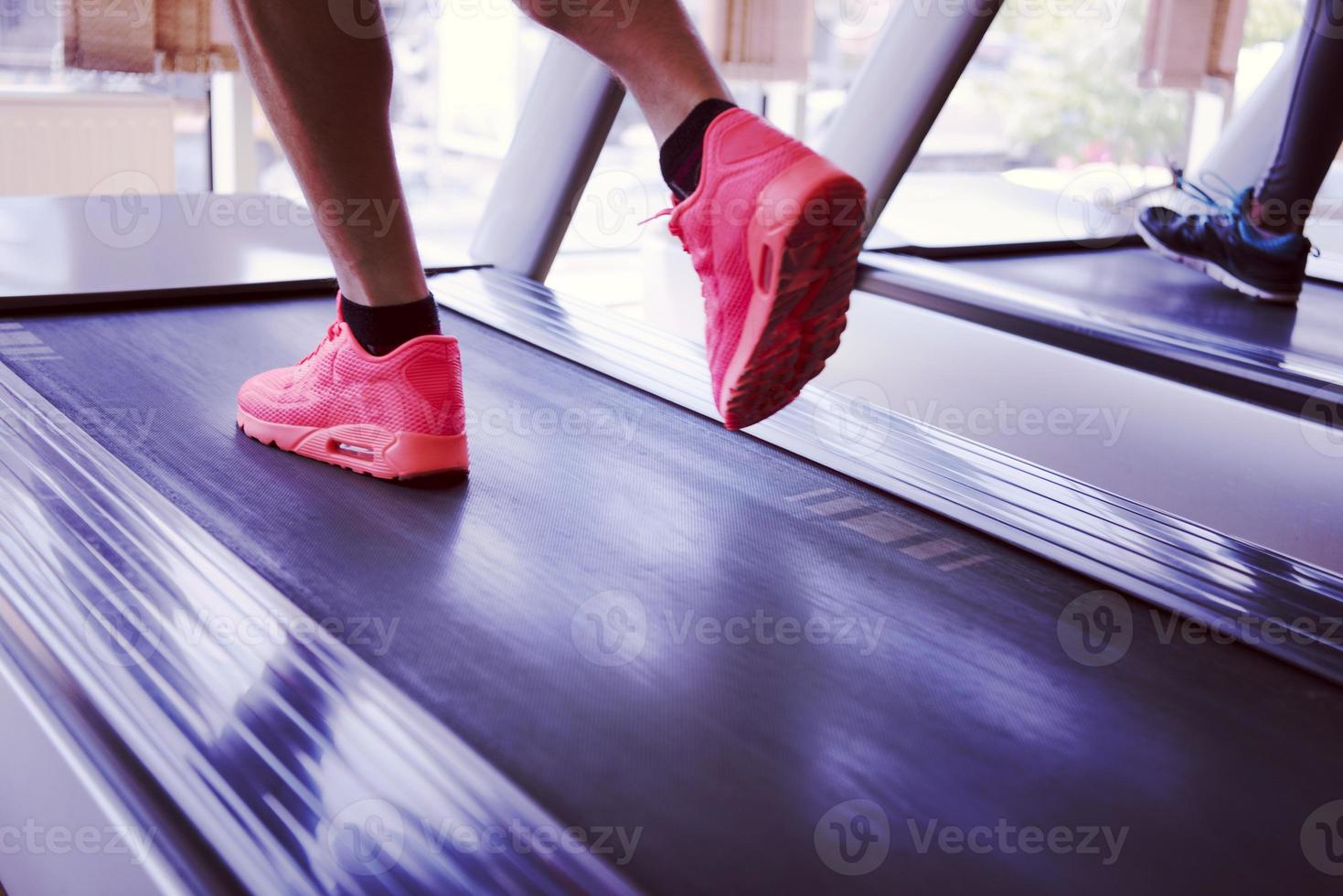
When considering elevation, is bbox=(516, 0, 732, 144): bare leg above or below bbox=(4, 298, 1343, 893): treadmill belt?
above

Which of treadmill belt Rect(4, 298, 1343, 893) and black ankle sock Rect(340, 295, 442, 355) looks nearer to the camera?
treadmill belt Rect(4, 298, 1343, 893)

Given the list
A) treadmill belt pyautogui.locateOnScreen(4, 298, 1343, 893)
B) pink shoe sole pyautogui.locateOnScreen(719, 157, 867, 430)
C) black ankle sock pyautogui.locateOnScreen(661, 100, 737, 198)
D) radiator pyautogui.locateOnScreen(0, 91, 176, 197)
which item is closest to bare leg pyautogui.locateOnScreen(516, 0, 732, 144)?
black ankle sock pyautogui.locateOnScreen(661, 100, 737, 198)

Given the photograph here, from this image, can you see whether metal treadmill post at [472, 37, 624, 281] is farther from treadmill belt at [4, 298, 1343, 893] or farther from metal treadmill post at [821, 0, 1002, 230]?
treadmill belt at [4, 298, 1343, 893]

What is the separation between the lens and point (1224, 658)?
1.02m

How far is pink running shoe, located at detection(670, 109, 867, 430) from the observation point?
1.00 metres

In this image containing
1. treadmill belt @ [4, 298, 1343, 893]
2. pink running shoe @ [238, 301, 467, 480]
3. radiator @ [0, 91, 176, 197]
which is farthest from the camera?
radiator @ [0, 91, 176, 197]

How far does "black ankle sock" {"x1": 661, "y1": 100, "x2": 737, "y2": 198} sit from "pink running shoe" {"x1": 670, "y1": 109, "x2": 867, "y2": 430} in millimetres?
16

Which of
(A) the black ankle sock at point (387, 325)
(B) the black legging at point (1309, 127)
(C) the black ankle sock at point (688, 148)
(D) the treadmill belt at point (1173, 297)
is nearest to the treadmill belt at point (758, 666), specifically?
(A) the black ankle sock at point (387, 325)

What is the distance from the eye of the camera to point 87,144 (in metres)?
3.33

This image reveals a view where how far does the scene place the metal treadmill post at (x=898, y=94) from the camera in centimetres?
261

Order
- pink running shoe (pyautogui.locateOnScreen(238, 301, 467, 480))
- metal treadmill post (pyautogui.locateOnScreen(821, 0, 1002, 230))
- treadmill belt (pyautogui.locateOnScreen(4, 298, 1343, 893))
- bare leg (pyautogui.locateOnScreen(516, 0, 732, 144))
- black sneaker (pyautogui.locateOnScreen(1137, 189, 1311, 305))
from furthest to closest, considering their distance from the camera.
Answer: metal treadmill post (pyautogui.locateOnScreen(821, 0, 1002, 230)), black sneaker (pyautogui.locateOnScreen(1137, 189, 1311, 305)), pink running shoe (pyautogui.locateOnScreen(238, 301, 467, 480)), bare leg (pyautogui.locateOnScreen(516, 0, 732, 144)), treadmill belt (pyautogui.locateOnScreen(4, 298, 1343, 893))

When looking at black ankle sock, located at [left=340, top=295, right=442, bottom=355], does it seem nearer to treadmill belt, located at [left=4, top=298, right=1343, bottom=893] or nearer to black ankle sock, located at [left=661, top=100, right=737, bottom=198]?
treadmill belt, located at [left=4, top=298, right=1343, bottom=893]

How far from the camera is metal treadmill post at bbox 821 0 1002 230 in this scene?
2611 millimetres

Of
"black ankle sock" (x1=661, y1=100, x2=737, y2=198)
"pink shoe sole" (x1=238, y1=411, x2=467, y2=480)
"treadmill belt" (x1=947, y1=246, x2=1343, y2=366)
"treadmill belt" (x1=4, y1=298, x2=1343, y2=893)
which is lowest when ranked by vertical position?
"treadmill belt" (x1=4, y1=298, x2=1343, y2=893)
